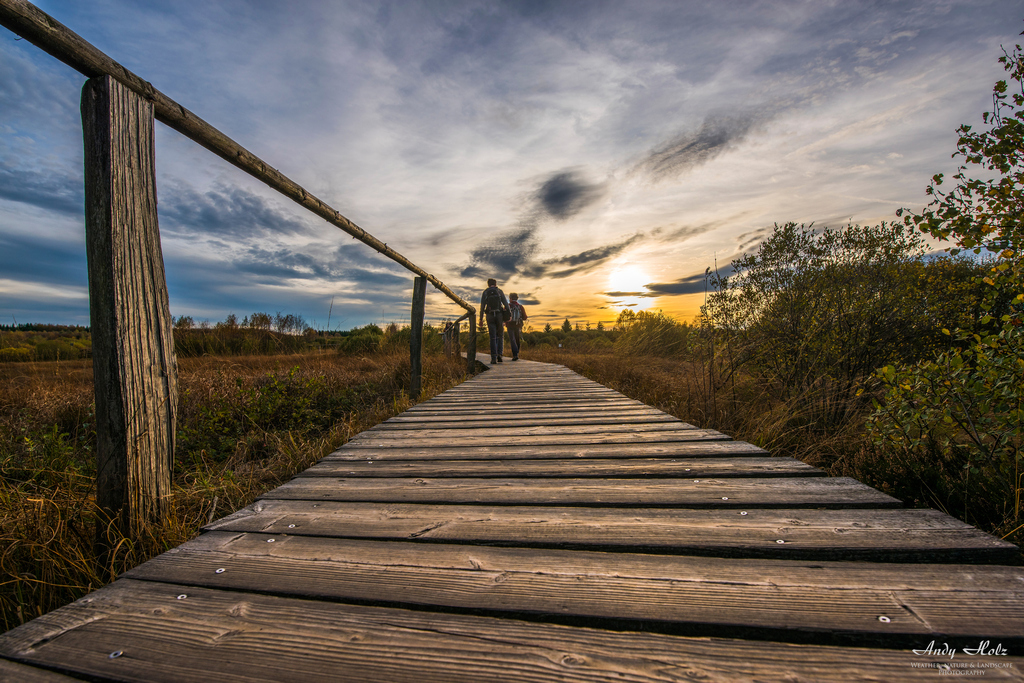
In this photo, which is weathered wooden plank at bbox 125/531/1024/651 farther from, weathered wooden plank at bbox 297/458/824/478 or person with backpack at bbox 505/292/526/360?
person with backpack at bbox 505/292/526/360

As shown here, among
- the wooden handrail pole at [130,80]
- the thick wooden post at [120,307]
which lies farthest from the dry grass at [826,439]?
the wooden handrail pole at [130,80]

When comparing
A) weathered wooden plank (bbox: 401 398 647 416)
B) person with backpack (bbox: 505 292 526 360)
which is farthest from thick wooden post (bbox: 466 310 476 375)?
weathered wooden plank (bbox: 401 398 647 416)

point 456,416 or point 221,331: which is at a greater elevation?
point 221,331

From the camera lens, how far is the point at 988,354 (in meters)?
2.12

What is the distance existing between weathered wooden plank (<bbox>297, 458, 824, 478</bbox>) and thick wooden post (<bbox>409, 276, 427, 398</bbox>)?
303 centimetres

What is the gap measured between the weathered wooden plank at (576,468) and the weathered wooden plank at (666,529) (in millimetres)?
388

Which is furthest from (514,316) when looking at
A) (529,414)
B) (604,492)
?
(604,492)

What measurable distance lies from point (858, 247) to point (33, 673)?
23.1 ft

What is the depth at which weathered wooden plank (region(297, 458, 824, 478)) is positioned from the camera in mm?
1819

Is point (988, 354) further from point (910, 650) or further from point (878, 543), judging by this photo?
point (910, 650)

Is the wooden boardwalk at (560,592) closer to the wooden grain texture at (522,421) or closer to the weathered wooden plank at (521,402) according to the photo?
the wooden grain texture at (522,421)

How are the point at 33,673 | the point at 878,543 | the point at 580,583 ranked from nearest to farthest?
1. the point at 33,673
2. the point at 580,583
3. the point at 878,543

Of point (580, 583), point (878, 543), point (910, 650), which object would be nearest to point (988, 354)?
point (878, 543)

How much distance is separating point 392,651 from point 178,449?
12.1ft
